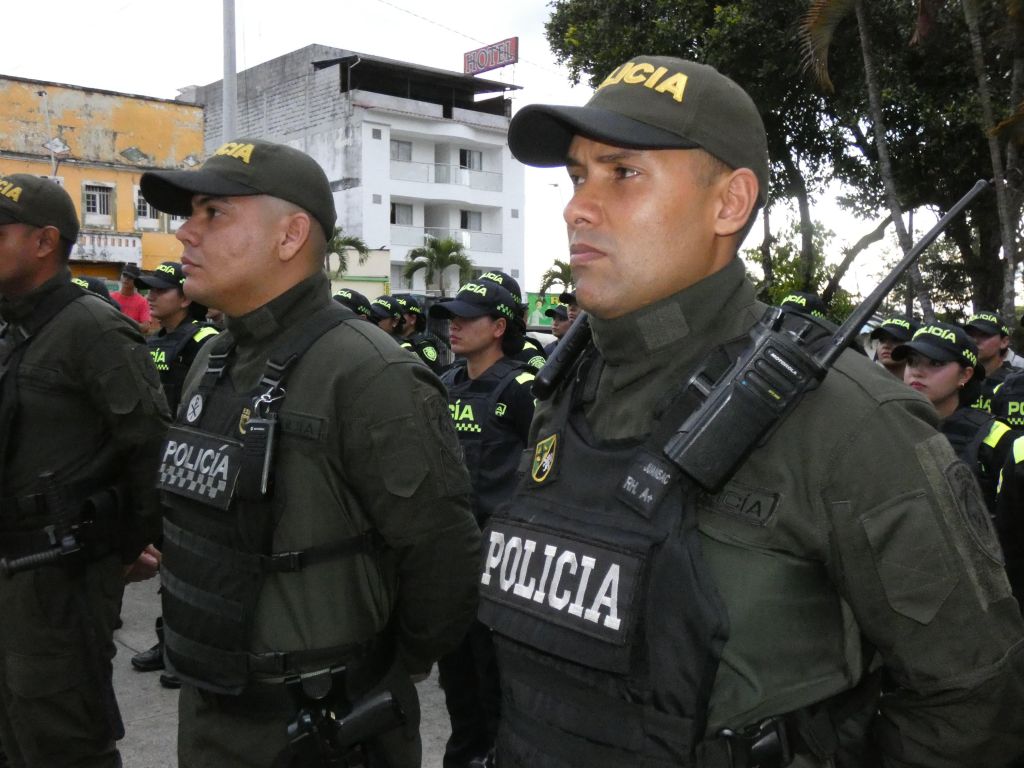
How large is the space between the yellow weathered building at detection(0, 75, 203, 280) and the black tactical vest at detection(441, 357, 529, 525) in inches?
998

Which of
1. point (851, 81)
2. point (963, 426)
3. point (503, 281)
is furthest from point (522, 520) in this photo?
point (851, 81)

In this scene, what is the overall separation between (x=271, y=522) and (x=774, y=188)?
14.6 metres

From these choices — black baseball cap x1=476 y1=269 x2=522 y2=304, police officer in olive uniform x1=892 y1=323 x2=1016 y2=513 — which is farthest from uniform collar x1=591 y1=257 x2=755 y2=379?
black baseball cap x1=476 y1=269 x2=522 y2=304

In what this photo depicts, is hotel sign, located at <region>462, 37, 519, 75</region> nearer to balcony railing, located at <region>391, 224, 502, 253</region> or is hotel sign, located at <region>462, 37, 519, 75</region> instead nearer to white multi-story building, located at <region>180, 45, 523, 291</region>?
white multi-story building, located at <region>180, 45, 523, 291</region>

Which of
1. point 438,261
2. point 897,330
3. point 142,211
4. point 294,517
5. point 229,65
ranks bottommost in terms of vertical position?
point 294,517

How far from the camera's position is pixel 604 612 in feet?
4.99

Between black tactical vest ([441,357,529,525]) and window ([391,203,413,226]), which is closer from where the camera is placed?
black tactical vest ([441,357,529,525])

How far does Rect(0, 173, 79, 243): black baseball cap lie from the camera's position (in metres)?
3.45

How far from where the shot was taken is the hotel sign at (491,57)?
147 feet

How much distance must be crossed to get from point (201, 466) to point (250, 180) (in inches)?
31.4

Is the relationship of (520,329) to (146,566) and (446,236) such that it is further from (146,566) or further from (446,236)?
(446,236)

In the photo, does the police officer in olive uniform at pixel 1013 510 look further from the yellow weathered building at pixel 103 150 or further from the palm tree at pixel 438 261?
the palm tree at pixel 438 261

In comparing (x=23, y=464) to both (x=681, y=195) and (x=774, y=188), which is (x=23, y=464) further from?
(x=774, y=188)

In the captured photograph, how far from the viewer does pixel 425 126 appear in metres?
39.8
